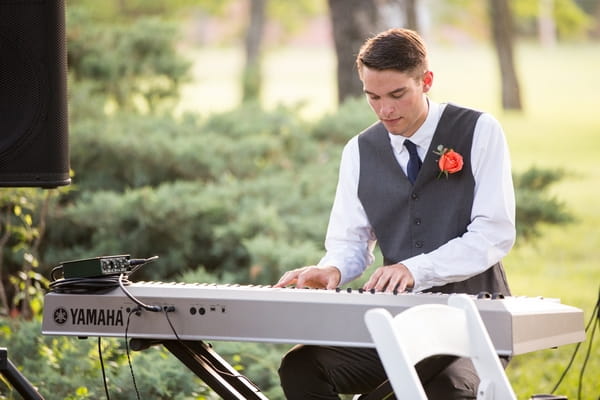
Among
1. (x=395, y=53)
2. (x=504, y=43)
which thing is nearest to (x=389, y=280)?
(x=395, y=53)

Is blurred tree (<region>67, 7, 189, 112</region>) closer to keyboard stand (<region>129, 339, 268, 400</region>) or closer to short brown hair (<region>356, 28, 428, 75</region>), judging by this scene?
short brown hair (<region>356, 28, 428, 75</region>)

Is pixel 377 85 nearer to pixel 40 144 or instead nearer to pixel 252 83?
pixel 40 144

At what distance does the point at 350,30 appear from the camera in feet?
29.4

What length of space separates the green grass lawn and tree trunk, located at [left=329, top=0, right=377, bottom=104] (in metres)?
0.28

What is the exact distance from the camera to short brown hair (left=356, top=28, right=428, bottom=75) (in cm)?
374

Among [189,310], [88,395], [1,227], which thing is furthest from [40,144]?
[1,227]

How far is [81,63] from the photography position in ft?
30.2

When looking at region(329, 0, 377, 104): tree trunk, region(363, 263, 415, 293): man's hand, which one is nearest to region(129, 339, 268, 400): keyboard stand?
region(363, 263, 415, 293): man's hand

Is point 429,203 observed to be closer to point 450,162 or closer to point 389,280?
point 450,162

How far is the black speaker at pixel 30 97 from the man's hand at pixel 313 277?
0.83m

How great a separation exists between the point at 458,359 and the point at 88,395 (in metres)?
1.93

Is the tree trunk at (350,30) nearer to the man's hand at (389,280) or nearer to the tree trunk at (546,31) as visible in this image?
the man's hand at (389,280)

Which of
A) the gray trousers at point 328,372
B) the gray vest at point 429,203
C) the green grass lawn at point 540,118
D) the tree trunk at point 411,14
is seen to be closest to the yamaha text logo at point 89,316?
the gray trousers at point 328,372

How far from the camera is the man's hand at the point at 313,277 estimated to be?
3732 millimetres
